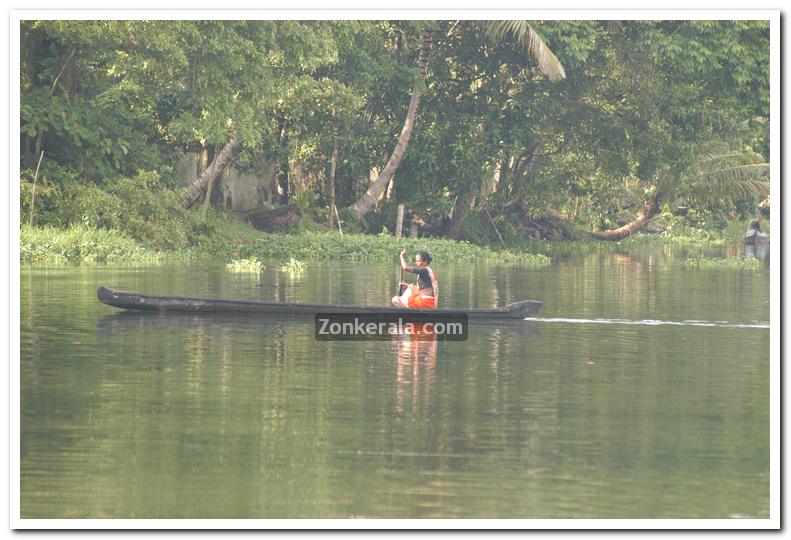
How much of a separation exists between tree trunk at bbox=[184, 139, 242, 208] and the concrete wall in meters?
0.91

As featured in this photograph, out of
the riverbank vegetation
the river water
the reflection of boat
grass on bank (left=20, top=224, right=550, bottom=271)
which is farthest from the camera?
the reflection of boat

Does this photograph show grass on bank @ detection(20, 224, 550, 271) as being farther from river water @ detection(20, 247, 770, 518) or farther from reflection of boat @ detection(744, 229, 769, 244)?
reflection of boat @ detection(744, 229, 769, 244)

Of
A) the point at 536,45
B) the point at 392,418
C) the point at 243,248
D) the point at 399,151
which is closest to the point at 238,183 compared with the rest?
the point at 399,151

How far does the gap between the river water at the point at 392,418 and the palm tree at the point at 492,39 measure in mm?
16371

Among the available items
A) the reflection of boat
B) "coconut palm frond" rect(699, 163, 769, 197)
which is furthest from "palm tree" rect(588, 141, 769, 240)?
the reflection of boat

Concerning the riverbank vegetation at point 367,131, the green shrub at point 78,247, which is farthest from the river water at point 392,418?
the riverbank vegetation at point 367,131

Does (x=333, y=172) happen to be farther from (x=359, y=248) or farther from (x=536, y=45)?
(x=536, y=45)

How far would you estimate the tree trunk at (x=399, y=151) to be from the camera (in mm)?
38781

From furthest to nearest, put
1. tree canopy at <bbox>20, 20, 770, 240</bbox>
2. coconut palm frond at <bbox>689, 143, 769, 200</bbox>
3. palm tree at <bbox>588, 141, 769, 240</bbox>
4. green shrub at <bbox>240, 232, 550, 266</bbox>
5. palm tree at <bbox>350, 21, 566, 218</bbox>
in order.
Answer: coconut palm frond at <bbox>689, 143, 769, 200</bbox> < palm tree at <bbox>588, 141, 769, 240</bbox> < palm tree at <bbox>350, 21, 566, 218</bbox> < green shrub at <bbox>240, 232, 550, 266</bbox> < tree canopy at <bbox>20, 20, 770, 240</bbox>

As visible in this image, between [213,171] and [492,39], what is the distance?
863 centimetres

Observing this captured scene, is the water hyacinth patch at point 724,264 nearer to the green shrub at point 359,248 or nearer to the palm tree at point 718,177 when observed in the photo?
the green shrub at point 359,248

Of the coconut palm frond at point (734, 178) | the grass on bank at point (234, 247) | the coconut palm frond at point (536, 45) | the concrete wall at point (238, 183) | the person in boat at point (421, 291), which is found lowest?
the person in boat at point (421, 291)

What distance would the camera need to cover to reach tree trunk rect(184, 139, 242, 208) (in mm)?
37219

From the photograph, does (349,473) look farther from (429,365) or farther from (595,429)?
(429,365)
